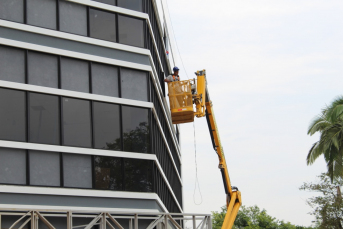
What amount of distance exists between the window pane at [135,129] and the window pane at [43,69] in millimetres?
3552

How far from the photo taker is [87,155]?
26.1 metres

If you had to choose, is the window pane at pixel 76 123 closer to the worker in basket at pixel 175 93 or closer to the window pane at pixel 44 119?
the window pane at pixel 44 119

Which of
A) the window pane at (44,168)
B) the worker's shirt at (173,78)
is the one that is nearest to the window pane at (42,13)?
the window pane at (44,168)

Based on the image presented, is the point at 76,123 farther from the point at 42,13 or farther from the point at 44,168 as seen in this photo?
the point at 42,13

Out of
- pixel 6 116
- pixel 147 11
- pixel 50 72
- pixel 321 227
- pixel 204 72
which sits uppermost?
pixel 147 11

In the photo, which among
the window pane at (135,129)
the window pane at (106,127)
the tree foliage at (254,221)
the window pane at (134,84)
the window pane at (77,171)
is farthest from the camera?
the tree foliage at (254,221)

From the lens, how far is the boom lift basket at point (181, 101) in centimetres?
3097

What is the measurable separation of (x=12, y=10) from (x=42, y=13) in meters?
1.37

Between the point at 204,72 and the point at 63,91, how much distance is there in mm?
10280

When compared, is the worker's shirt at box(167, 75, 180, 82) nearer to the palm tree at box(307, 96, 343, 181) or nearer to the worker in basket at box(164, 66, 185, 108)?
the worker in basket at box(164, 66, 185, 108)

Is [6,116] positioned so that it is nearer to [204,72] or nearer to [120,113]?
[120,113]

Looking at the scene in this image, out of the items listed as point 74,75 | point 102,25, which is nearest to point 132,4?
point 102,25

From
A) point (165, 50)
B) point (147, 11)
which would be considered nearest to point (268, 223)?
point (165, 50)

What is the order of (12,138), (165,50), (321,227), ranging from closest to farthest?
(12,138)
(165,50)
(321,227)
